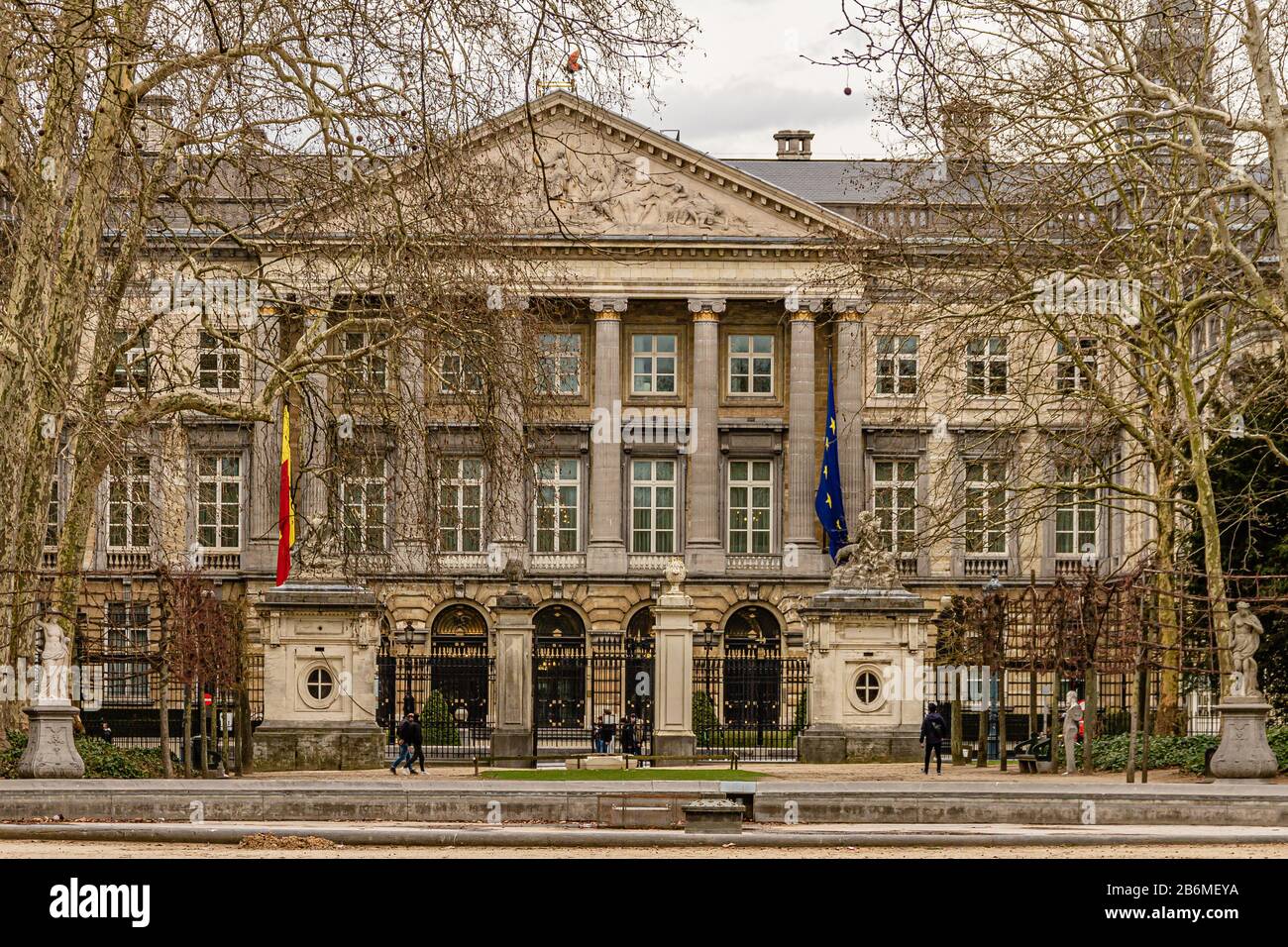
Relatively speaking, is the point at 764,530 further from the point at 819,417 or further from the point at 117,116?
the point at 117,116

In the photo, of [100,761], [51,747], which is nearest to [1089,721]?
[100,761]

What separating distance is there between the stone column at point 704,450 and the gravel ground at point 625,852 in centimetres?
4936

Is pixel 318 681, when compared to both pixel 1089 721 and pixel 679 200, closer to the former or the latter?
pixel 1089 721

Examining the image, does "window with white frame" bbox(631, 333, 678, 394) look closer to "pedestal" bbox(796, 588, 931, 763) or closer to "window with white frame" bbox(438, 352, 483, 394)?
"pedestal" bbox(796, 588, 931, 763)

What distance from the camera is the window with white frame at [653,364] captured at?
70000mm

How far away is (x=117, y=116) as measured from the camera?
24.3 meters

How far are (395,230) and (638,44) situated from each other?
39.7 ft

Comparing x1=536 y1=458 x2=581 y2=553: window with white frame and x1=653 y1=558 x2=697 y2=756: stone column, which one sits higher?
x1=536 y1=458 x2=581 y2=553: window with white frame

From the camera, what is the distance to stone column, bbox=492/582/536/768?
35.6 m

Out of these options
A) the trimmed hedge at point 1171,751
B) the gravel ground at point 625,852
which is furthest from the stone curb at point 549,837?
the trimmed hedge at point 1171,751

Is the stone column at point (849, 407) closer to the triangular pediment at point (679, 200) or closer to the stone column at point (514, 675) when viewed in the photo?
the triangular pediment at point (679, 200)

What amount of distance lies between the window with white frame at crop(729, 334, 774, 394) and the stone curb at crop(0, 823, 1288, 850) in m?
52.3

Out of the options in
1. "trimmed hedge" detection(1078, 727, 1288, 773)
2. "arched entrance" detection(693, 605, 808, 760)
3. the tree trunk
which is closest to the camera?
"trimmed hedge" detection(1078, 727, 1288, 773)

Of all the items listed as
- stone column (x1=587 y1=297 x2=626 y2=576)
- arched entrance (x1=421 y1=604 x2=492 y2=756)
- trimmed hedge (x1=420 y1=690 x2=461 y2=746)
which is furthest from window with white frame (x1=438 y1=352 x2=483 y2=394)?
stone column (x1=587 y1=297 x2=626 y2=576)
